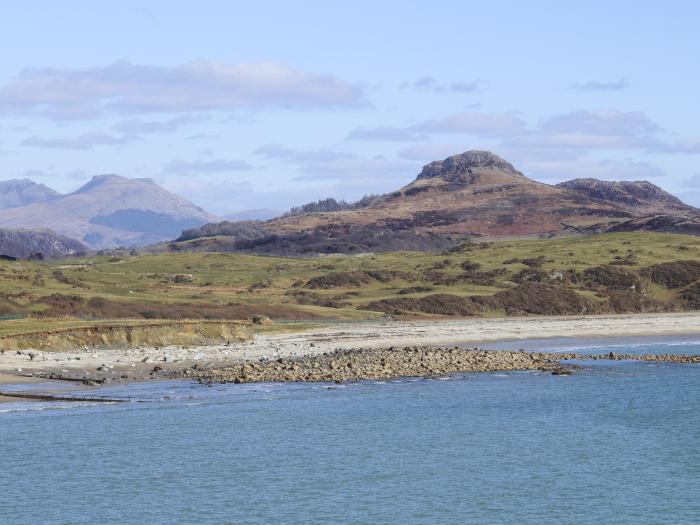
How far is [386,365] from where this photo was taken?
62.2m

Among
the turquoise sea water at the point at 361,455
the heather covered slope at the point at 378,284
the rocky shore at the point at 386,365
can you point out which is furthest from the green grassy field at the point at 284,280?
the turquoise sea water at the point at 361,455

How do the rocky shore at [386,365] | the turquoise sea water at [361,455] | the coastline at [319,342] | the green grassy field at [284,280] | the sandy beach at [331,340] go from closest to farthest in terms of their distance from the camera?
1. the turquoise sea water at [361,455]
2. the rocky shore at [386,365]
3. the coastline at [319,342]
4. the sandy beach at [331,340]
5. the green grassy field at [284,280]

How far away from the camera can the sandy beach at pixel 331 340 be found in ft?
199

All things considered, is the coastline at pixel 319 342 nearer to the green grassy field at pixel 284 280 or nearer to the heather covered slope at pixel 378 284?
the heather covered slope at pixel 378 284

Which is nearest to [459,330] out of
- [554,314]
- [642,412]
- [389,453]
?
[554,314]

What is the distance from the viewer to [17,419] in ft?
146

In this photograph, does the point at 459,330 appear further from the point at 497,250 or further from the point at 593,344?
the point at 497,250

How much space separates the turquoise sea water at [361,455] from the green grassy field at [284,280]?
28.7m

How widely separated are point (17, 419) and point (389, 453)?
53.8 feet

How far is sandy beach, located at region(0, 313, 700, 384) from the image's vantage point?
199 ft

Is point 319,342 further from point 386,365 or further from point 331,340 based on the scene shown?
point 386,365

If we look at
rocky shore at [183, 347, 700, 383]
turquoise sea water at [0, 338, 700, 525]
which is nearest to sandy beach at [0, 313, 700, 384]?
rocky shore at [183, 347, 700, 383]

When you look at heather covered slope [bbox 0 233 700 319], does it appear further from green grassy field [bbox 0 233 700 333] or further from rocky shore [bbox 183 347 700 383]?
rocky shore [bbox 183 347 700 383]

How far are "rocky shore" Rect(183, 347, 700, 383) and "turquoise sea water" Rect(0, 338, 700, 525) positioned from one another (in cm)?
299
